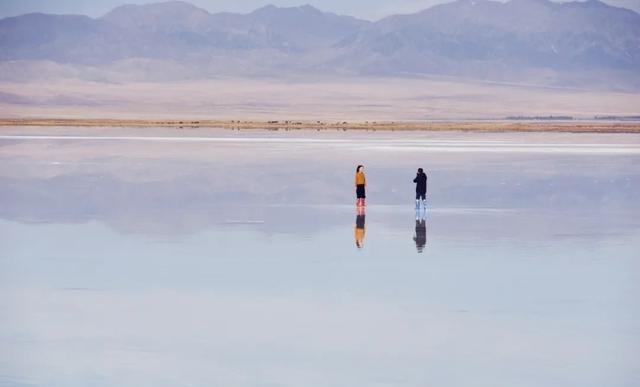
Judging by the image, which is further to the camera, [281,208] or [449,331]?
[281,208]

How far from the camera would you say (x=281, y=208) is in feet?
76.0

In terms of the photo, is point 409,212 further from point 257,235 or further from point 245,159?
point 245,159

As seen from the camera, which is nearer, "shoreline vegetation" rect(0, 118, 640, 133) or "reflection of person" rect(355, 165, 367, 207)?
"reflection of person" rect(355, 165, 367, 207)

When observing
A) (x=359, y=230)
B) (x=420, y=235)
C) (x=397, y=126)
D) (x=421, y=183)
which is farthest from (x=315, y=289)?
(x=397, y=126)

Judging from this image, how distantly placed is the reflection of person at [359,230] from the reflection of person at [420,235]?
74cm

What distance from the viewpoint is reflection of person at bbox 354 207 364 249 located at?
17397 millimetres

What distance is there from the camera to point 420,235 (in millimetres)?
18406

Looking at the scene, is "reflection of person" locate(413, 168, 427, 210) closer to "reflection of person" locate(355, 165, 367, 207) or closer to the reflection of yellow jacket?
"reflection of person" locate(355, 165, 367, 207)

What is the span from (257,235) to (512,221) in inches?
178

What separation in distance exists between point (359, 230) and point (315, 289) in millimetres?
6163

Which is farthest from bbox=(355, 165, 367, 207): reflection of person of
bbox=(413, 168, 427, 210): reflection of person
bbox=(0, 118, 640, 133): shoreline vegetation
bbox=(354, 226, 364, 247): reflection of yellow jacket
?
bbox=(0, 118, 640, 133): shoreline vegetation

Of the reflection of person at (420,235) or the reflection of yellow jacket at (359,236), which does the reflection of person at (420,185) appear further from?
the reflection of yellow jacket at (359,236)

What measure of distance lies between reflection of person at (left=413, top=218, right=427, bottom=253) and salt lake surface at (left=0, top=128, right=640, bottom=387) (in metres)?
0.03

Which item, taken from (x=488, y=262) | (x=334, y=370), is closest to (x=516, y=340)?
(x=334, y=370)
